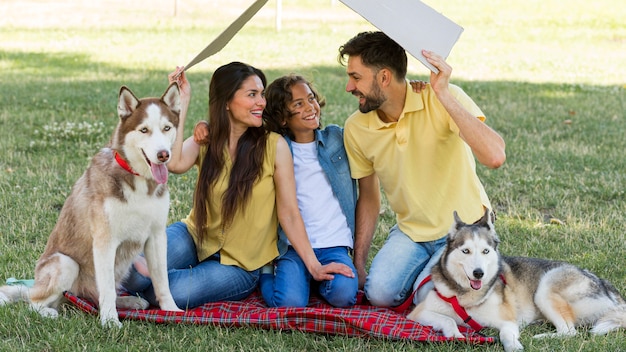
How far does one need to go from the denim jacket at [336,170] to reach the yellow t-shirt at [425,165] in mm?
212

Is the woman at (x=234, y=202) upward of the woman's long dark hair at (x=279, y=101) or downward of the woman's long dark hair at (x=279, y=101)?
downward

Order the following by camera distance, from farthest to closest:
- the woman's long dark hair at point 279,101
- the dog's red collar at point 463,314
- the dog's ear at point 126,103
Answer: the woman's long dark hair at point 279,101
the dog's red collar at point 463,314
the dog's ear at point 126,103

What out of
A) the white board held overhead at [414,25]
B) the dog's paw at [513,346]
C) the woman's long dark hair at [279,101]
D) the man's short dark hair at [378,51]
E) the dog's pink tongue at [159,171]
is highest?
the white board held overhead at [414,25]

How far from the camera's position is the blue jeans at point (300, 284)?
516 centimetres

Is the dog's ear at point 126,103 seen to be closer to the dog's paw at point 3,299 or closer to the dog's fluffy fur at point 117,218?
the dog's fluffy fur at point 117,218

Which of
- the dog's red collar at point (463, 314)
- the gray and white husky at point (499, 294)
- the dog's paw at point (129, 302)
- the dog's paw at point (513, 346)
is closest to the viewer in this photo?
the dog's paw at point (513, 346)

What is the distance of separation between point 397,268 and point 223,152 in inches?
54.1

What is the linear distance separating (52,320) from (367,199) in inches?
88.3

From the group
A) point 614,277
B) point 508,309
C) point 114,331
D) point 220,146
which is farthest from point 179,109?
point 614,277

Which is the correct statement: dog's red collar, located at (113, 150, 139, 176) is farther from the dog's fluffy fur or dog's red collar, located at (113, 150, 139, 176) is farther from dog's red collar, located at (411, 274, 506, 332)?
dog's red collar, located at (411, 274, 506, 332)

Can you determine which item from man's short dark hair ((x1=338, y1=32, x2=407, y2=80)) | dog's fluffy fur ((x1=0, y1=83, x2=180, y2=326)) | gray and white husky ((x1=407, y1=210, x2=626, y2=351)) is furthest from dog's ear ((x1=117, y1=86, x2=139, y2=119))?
gray and white husky ((x1=407, y1=210, x2=626, y2=351))

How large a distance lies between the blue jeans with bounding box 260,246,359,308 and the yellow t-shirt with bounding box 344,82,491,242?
0.57m

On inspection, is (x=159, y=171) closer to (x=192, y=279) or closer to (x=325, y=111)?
(x=192, y=279)

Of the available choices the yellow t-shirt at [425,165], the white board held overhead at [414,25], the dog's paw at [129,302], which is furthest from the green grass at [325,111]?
the white board held overhead at [414,25]
